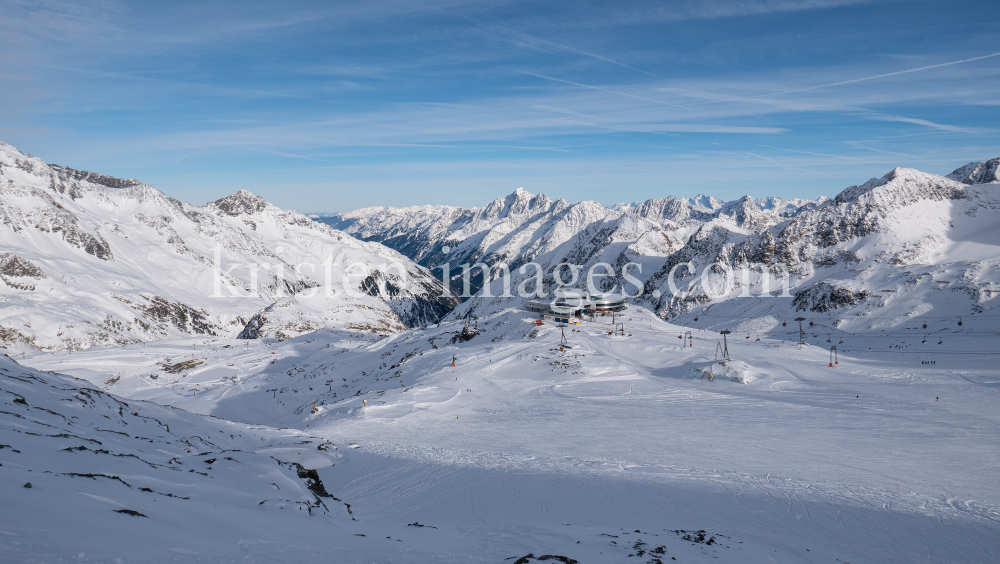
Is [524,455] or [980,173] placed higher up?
[980,173]

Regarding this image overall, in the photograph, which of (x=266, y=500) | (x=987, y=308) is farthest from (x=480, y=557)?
(x=987, y=308)

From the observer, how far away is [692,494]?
20.5 meters

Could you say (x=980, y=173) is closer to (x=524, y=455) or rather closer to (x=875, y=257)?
(x=875, y=257)

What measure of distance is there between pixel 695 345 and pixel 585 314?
28.8 metres

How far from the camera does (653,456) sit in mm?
26172

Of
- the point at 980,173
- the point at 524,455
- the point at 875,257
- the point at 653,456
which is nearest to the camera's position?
the point at 653,456

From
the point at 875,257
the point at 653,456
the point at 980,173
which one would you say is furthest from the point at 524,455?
the point at 980,173

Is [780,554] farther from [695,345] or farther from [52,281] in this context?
[52,281]

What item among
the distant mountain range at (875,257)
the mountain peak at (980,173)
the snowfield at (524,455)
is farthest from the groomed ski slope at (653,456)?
the mountain peak at (980,173)

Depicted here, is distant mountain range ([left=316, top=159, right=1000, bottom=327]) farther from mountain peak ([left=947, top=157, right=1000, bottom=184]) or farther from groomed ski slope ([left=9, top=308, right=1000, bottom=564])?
groomed ski slope ([left=9, top=308, right=1000, bottom=564])

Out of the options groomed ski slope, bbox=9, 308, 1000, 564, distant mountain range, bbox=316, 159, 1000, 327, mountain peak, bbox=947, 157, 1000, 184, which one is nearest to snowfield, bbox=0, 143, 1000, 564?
groomed ski slope, bbox=9, 308, 1000, 564

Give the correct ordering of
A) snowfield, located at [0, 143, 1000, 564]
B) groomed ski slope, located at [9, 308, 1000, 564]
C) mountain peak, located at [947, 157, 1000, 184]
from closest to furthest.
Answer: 1. snowfield, located at [0, 143, 1000, 564]
2. groomed ski slope, located at [9, 308, 1000, 564]
3. mountain peak, located at [947, 157, 1000, 184]

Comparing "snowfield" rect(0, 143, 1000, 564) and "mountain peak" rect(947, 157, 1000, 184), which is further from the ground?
"mountain peak" rect(947, 157, 1000, 184)

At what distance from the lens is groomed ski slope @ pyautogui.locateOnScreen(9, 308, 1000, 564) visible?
15.2m
